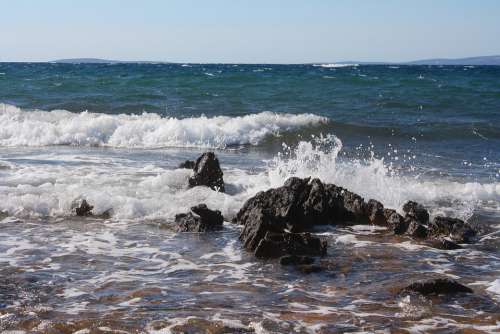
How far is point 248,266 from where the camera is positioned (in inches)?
276

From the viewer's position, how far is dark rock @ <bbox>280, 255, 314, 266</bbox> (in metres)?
6.99

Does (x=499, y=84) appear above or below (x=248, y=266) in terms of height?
above

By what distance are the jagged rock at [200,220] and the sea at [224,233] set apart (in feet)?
0.52

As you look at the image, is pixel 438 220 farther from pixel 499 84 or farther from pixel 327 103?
pixel 499 84

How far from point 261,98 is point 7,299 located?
2467 centimetres

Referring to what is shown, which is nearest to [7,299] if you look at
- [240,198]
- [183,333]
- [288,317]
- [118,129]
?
[183,333]

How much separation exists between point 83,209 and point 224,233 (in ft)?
7.69

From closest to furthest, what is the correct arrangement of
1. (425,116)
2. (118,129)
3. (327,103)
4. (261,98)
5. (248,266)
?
(248,266) → (118,129) → (425,116) → (327,103) → (261,98)

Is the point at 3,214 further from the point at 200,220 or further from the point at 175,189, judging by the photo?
the point at 200,220

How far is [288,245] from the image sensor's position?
7391 millimetres

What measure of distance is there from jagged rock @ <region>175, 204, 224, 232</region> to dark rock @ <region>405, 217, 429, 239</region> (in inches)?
98.2

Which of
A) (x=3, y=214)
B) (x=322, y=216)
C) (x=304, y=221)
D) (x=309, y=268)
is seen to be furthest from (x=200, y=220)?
(x=3, y=214)

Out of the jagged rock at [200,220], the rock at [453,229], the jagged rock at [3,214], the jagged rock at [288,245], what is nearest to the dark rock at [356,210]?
the rock at [453,229]

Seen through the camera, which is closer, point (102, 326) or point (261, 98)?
point (102, 326)
